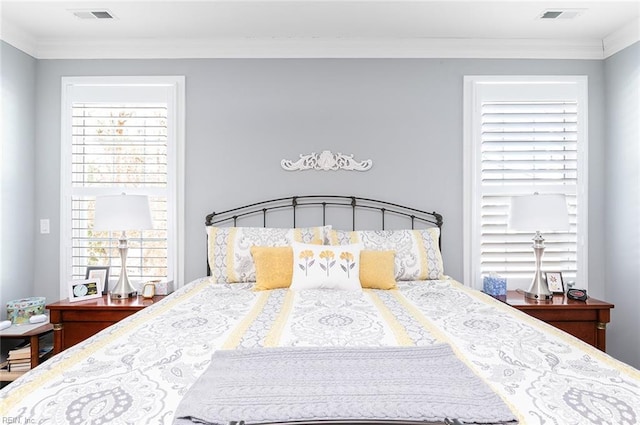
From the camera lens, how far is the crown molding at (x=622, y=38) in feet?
8.90

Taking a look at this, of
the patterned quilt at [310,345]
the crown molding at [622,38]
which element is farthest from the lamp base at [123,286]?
the crown molding at [622,38]

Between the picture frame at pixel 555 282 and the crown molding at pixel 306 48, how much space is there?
1.69 m

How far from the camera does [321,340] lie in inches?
55.8

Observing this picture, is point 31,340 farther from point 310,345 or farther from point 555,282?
point 555,282

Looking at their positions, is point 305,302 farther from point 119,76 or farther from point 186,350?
point 119,76

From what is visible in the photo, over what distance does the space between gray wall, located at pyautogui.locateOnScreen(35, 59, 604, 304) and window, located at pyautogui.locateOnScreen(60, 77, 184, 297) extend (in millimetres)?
91

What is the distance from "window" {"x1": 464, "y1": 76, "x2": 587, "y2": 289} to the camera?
3.02m

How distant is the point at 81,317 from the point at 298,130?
2.00 meters

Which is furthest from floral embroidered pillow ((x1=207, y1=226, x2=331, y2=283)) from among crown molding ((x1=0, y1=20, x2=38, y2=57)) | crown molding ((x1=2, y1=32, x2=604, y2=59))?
crown molding ((x1=0, y1=20, x2=38, y2=57))

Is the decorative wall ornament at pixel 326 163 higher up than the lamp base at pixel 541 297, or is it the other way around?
the decorative wall ornament at pixel 326 163

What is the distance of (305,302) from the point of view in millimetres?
1984

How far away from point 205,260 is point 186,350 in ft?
5.77

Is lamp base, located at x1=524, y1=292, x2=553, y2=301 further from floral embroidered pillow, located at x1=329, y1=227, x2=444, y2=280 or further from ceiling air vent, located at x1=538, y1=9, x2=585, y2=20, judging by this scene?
ceiling air vent, located at x1=538, y1=9, x2=585, y2=20

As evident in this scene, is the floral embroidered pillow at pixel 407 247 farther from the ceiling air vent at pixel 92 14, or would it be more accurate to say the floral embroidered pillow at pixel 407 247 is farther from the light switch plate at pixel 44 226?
the light switch plate at pixel 44 226
